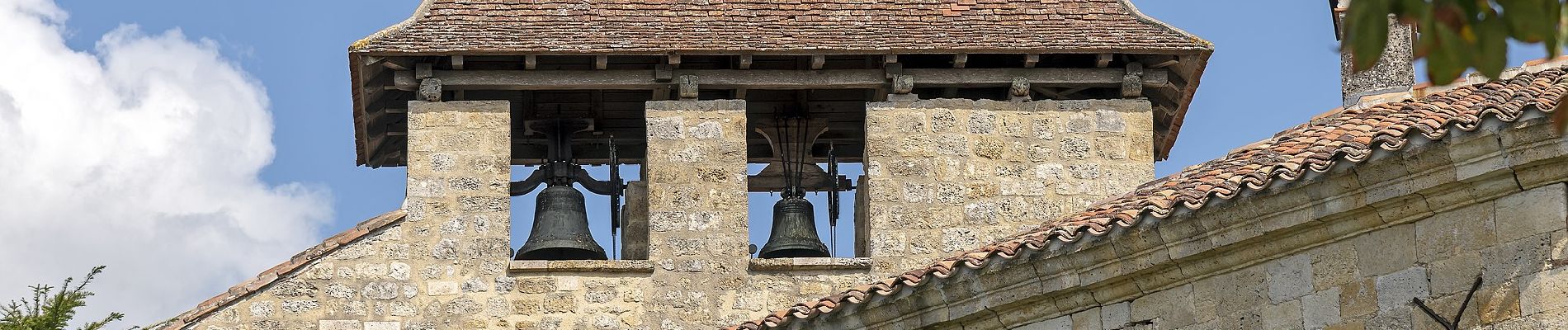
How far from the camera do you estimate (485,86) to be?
1376cm

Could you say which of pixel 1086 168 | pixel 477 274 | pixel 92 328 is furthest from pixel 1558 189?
pixel 92 328

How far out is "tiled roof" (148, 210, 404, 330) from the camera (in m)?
13.2

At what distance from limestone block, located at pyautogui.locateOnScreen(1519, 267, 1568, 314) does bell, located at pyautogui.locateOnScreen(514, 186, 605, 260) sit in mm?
7164

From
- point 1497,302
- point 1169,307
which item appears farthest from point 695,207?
point 1497,302

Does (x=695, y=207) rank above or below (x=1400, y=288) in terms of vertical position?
above

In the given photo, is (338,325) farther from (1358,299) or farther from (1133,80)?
(1358,299)

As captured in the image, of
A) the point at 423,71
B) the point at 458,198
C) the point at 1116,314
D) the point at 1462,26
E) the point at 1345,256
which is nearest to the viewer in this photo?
the point at 1462,26

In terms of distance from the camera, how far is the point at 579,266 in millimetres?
13477

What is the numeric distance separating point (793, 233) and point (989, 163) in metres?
1.21

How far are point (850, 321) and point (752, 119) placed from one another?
4335mm

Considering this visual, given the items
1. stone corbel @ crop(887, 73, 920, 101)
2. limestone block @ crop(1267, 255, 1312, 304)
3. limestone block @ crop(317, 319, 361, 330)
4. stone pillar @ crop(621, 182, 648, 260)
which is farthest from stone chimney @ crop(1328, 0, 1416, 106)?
limestone block @ crop(317, 319, 361, 330)

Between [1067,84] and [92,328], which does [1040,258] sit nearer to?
[1067,84]

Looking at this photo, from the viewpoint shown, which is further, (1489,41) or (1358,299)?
(1358,299)

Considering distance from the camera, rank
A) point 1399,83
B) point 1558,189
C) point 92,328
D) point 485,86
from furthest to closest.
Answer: point 485,86
point 92,328
point 1399,83
point 1558,189
